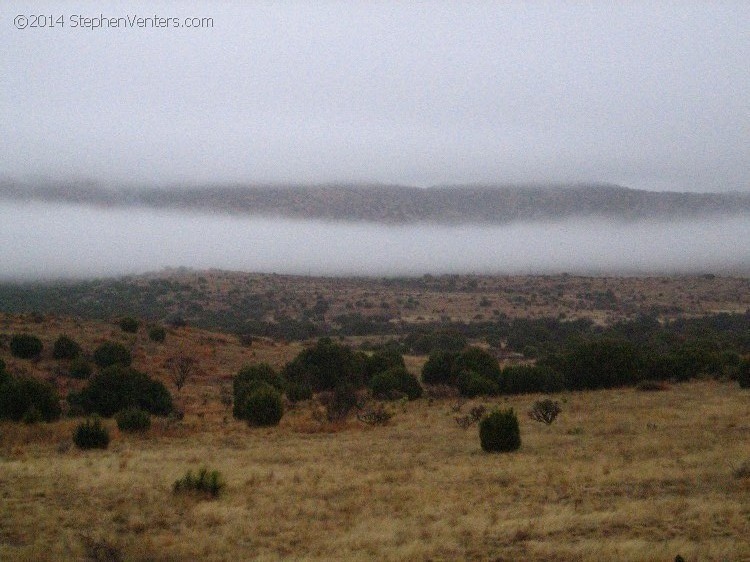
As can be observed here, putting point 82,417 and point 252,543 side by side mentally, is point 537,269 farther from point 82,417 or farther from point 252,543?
point 252,543

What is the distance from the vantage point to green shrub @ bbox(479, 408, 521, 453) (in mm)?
18594

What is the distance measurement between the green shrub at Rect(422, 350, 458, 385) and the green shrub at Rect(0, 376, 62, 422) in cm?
2112

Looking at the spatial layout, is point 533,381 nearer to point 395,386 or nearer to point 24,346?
point 395,386

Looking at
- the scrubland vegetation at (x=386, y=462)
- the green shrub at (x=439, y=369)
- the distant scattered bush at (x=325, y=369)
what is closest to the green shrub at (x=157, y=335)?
the scrubland vegetation at (x=386, y=462)

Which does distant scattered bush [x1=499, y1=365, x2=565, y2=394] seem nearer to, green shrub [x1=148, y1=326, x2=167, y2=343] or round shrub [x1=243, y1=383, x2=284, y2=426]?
round shrub [x1=243, y1=383, x2=284, y2=426]

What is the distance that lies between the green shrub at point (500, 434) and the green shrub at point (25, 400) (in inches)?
646

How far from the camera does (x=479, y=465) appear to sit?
54.7 ft

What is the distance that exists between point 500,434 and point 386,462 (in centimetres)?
338

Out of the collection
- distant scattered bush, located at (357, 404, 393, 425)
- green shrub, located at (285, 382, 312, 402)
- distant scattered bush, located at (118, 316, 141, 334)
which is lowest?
green shrub, located at (285, 382, 312, 402)

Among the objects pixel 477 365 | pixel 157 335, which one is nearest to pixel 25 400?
pixel 477 365

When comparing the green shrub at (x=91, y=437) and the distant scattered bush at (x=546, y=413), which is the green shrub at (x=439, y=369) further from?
the green shrub at (x=91, y=437)

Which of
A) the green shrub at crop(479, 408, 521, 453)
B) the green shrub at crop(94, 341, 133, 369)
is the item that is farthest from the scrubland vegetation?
the green shrub at crop(94, 341, 133, 369)

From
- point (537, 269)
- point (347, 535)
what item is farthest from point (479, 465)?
point (537, 269)

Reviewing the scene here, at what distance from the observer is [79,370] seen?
3806cm
